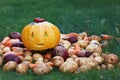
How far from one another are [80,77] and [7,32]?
2605 mm

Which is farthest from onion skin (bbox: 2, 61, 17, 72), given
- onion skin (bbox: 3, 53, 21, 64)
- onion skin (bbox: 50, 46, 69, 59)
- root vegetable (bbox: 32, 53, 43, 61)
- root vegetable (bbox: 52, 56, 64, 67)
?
onion skin (bbox: 50, 46, 69, 59)

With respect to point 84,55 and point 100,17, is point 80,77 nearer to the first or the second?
point 84,55

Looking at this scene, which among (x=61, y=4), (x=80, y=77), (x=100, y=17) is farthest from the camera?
(x=61, y=4)

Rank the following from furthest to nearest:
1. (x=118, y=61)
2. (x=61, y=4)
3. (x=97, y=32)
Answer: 1. (x=61, y=4)
2. (x=97, y=32)
3. (x=118, y=61)

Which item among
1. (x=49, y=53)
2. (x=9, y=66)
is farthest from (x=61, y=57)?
(x=9, y=66)

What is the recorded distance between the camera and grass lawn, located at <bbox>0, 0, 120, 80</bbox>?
5.88m

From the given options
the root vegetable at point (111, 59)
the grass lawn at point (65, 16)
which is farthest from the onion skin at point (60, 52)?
the root vegetable at point (111, 59)

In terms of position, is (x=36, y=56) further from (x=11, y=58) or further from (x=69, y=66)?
(x=69, y=66)

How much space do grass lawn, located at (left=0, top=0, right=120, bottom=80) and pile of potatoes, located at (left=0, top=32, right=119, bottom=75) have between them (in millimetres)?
92

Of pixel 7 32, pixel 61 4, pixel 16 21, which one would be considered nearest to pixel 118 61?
pixel 7 32

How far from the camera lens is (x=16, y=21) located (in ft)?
26.1

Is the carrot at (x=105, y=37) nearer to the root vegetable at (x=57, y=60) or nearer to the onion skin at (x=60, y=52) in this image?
the onion skin at (x=60, y=52)

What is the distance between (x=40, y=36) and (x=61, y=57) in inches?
18.0

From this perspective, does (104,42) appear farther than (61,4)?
No
